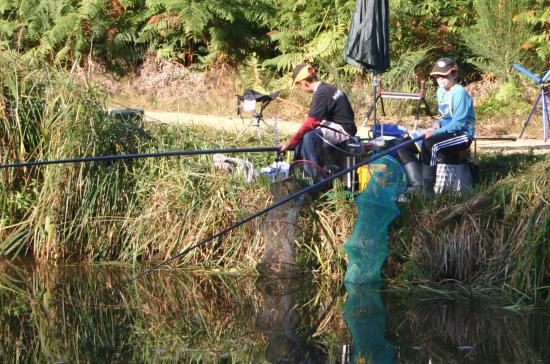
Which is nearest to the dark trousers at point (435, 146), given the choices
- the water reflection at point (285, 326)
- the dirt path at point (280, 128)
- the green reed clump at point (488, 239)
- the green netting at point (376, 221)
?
the green reed clump at point (488, 239)

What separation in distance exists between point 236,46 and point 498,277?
926cm

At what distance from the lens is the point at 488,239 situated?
880 centimetres

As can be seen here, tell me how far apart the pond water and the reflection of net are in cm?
15

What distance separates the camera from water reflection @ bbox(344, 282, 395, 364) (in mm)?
7059

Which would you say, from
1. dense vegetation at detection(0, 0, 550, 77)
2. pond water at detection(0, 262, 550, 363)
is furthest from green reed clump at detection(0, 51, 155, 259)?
dense vegetation at detection(0, 0, 550, 77)

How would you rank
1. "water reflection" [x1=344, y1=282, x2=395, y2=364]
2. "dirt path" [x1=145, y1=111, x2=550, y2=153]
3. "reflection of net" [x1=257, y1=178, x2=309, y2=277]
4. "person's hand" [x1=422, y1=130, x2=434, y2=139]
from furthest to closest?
"dirt path" [x1=145, y1=111, x2=550, y2=153]
"person's hand" [x1=422, y1=130, x2=434, y2=139]
"reflection of net" [x1=257, y1=178, x2=309, y2=277]
"water reflection" [x1=344, y1=282, x2=395, y2=364]

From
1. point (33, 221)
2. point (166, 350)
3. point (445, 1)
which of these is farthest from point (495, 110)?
point (166, 350)

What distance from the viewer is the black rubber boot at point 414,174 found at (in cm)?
943

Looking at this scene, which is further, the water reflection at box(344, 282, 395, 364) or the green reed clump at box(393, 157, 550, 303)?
the green reed clump at box(393, 157, 550, 303)

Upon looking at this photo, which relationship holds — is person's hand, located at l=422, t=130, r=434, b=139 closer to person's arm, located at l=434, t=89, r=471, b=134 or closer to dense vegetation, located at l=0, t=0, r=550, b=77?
person's arm, located at l=434, t=89, r=471, b=134

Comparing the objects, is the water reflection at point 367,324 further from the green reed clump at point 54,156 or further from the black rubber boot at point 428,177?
the green reed clump at point 54,156

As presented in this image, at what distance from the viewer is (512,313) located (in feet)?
26.7

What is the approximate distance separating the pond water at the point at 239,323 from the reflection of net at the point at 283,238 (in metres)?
0.15

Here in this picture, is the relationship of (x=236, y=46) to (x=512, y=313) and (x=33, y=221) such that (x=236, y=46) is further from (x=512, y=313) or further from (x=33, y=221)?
(x=512, y=313)
